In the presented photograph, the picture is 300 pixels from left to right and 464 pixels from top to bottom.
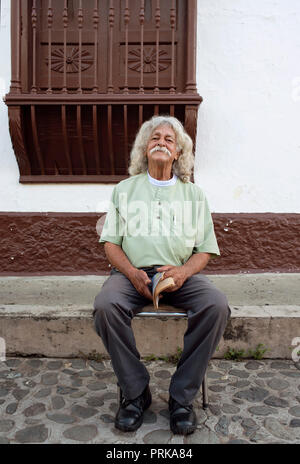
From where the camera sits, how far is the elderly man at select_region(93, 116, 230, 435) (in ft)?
6.32

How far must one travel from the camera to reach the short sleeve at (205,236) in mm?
2273

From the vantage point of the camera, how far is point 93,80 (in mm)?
3666

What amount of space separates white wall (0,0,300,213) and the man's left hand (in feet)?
5.32

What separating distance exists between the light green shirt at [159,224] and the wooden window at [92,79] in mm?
1295

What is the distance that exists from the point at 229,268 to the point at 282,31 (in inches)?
86.7

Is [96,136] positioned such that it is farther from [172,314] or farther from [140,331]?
[172,314]

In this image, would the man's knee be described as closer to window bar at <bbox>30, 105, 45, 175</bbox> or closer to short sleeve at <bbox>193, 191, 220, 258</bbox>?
short sleeve at <bbox>193, 191, 220, 258</bbox>

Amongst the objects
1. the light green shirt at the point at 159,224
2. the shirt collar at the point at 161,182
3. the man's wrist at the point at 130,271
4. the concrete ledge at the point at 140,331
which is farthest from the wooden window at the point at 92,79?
the man's wrist at the point at 130,271

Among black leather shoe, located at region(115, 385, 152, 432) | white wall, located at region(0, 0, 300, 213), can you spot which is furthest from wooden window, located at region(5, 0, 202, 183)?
black leather shoe, located at region(115, 385, 152, 432)

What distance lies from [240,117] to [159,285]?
2.25m

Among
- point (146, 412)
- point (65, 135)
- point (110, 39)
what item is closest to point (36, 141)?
point (65, 135)

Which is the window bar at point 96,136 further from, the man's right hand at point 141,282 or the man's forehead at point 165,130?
the man's right hand at point 141,282

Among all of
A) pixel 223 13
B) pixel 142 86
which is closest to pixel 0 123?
pixel 142 86

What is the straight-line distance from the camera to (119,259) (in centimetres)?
221
